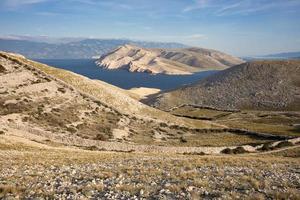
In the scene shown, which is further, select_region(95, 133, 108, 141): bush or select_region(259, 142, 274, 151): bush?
select_region(259, 142, 274, 151): bush

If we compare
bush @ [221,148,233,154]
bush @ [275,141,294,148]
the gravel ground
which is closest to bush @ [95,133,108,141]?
bush @ [221,148,233,154]

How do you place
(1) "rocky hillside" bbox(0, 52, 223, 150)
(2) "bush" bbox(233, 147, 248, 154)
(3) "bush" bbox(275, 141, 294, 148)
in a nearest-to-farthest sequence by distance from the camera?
(1) "rocky hillside" bbox(0, 52, 223, 150) → (2) "bush" bbox(233, 147, 248, 154) → (3) "bush" bbox(275, 141, 294, 148)

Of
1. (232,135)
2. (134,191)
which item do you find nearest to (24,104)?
(232,135)

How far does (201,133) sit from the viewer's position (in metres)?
79.1

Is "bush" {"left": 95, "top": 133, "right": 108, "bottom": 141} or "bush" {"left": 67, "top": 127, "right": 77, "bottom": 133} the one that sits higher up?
"bush" {"left": 67, "top": 127, "right": 77, "bottom": 133}

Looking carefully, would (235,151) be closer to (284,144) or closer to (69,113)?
(284,144)

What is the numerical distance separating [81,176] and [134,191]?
530 centimetres

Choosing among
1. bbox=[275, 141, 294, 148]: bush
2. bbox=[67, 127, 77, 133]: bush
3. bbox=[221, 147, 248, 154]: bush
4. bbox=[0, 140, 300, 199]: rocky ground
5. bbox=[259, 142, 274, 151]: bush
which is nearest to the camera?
bbox=[0, 140, 300, 199]: rocky ground

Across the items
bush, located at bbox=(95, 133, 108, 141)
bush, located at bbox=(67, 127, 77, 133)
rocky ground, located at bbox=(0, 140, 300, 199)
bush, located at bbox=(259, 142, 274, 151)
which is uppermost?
rocky ground, located at bbox=(0, 140, 300, 199)

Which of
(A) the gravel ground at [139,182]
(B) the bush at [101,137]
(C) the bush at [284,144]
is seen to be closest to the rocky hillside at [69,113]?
(B) the bush at [101,137]

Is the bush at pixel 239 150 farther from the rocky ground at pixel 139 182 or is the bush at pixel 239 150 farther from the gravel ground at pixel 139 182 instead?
the gravel ground at pixel 139 182

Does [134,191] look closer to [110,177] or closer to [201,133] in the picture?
[110,177]

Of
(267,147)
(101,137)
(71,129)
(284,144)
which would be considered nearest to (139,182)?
(101,137)

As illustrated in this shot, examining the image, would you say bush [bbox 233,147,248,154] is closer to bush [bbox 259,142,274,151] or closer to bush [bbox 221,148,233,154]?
bush [bbox 221,148,233,154]
